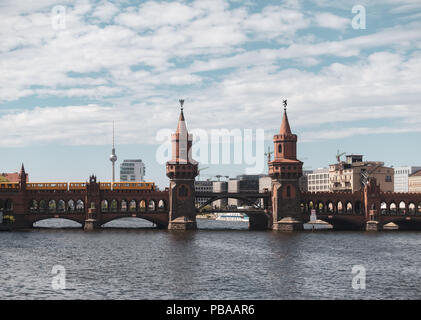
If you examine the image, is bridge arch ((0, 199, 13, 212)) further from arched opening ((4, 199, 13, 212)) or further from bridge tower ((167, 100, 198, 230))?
bridge tower ((167, 100, 198, 230))

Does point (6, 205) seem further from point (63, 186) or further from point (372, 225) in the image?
point (372, 225)

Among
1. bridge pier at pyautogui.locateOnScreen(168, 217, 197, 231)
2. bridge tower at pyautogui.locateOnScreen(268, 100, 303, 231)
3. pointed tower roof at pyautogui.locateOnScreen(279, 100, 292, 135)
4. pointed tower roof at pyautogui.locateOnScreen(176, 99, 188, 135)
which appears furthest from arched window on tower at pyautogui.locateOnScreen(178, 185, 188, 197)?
pointed tower roof at pyautogui.locateOnScreen(279, 100, 292, 135)

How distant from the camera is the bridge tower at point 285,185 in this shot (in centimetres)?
14038

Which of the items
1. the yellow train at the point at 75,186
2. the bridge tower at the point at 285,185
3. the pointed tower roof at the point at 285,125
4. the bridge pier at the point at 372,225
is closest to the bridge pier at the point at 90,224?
the yellow train at the point at 75,186

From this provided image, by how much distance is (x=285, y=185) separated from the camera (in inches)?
5581

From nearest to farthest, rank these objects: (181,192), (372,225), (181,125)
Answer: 1. (181,192)
2. (181,125)
3. (372,225)

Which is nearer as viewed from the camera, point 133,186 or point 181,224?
point 181,224

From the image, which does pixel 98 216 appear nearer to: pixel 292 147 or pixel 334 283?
pixel 292 147

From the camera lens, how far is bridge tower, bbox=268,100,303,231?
140 m

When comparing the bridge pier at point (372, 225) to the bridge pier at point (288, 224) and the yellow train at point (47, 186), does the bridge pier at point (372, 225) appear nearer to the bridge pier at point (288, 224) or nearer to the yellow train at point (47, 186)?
the bridge pier at point (288, 224)

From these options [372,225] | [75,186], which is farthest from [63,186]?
[372,225]

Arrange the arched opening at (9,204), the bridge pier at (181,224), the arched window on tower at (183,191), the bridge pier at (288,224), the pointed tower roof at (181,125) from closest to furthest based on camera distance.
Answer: the bridge pier at (181,224) → the bridge pier at (288,224) → the arched window on tower at (183,191) → the pointed tower roof at (181,125) → the arched opening at (9,204)
